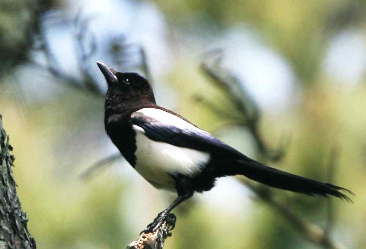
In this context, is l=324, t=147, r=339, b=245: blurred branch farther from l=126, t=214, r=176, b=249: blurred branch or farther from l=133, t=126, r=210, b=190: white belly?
l=126, t=214, r=176, b=249: blurred branch

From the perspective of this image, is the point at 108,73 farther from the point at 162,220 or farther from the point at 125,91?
the point at 162,220

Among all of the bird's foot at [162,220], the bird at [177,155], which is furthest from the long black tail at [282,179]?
the bird's foot at [162,220]

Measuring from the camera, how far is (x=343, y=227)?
3508 mm

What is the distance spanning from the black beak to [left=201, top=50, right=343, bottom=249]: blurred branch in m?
0.41

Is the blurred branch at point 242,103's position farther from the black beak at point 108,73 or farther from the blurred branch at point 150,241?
the blurred branch at point 150,241

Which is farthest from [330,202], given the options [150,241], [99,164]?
[150,241]

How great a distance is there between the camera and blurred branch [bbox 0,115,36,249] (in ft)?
6.49

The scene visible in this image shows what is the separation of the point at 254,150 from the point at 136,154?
626mm

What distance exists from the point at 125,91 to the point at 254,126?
0.59 metres

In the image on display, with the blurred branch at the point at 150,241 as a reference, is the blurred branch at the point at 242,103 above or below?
above

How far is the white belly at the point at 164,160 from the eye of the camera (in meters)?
2.97

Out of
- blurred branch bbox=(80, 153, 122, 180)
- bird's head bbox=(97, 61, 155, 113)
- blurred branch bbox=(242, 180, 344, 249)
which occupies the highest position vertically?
bird's head bbox=(97, 61, 155, 113)

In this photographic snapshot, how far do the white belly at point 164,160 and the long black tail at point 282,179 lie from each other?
16 cm

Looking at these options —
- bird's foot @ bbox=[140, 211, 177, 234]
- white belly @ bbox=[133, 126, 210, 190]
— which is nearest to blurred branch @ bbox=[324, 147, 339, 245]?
white belly @ bbox=[133, 126, 210, 190]
